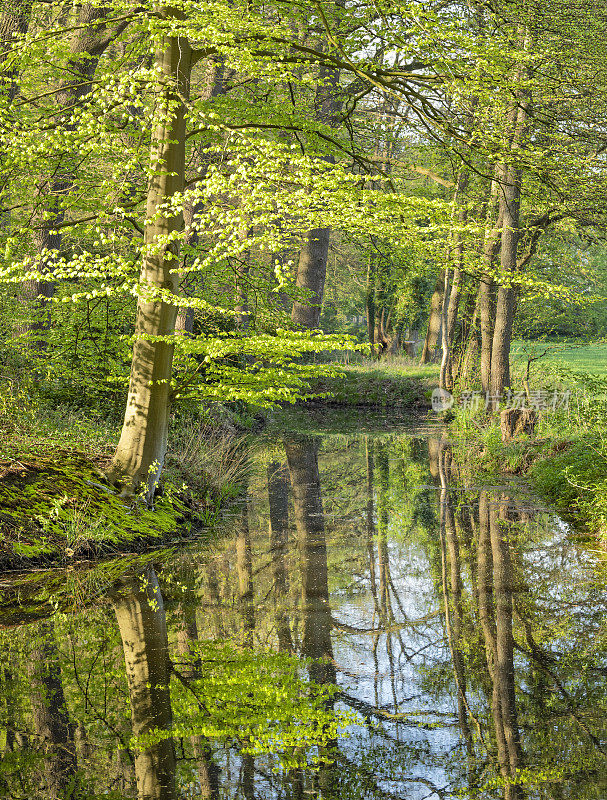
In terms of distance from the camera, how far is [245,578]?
26.6 feet

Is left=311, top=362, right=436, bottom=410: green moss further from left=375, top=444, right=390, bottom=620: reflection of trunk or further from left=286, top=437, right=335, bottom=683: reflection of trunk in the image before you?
left=286, top=437, right=335, bottom=683: reflection of trunk

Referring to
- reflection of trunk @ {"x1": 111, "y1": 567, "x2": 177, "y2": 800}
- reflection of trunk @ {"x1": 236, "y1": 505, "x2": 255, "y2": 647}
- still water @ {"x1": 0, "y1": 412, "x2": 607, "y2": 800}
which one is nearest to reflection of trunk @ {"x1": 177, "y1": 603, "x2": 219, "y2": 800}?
still water @ {"x1": 0, "y1": 412, "x2": 607, "y2": 800}

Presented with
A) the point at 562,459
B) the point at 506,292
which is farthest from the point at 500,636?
the point at 506,292

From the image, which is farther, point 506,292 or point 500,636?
point 506,292

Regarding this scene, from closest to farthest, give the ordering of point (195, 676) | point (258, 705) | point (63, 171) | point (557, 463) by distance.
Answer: point (258, 705) < point (195, 676) < point (63, 171) < point (557, 463)

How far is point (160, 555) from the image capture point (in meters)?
9.31

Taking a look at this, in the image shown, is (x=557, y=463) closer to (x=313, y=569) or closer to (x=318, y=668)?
(x=313, y=569)

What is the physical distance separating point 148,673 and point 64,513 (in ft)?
12.6

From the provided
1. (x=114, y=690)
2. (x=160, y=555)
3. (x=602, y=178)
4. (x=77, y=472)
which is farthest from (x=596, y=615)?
(x=602, y=178)

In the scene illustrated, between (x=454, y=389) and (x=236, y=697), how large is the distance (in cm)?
2262

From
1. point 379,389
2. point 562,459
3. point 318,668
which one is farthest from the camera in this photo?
point 379,389

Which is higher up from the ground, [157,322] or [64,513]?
[157,322]

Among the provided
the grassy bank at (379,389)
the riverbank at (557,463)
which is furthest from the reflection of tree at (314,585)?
the grassy bank at (379,389)

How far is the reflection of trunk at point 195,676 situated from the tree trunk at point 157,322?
121 inches
